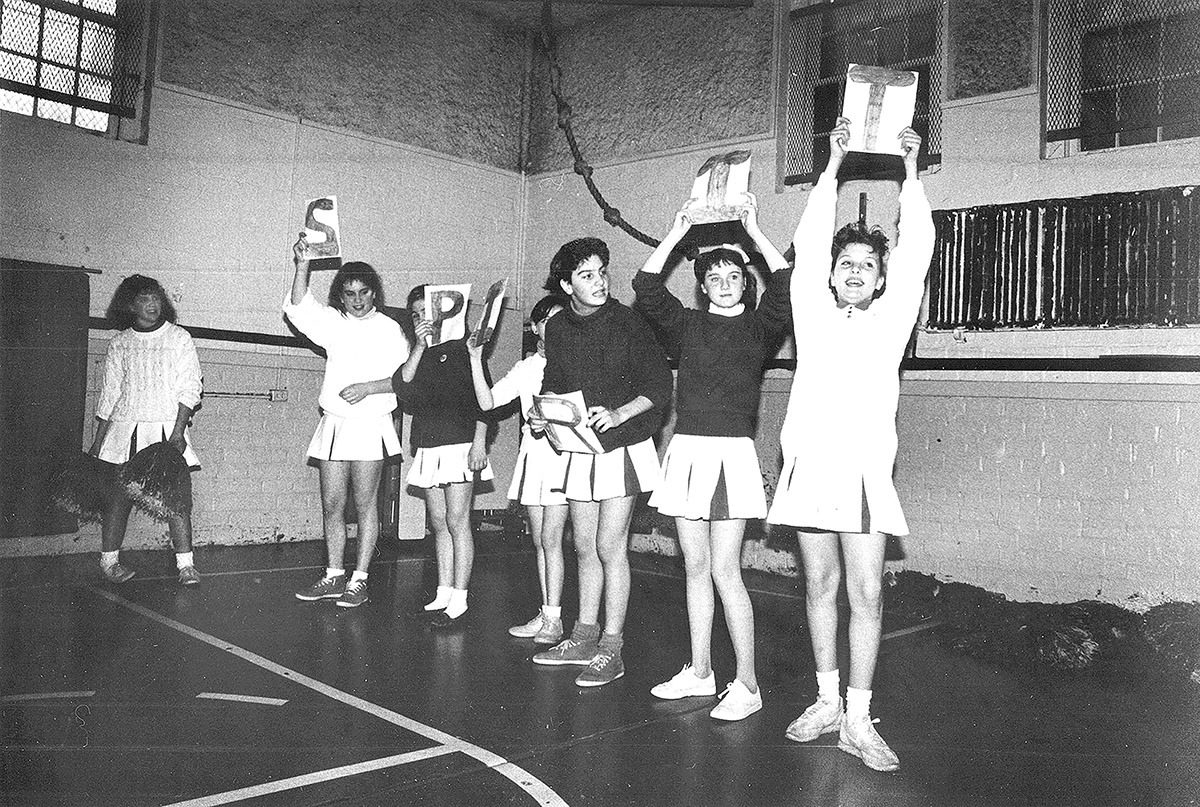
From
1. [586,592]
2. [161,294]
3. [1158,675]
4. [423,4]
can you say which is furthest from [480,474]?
[423,4]

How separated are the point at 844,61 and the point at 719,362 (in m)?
3.60

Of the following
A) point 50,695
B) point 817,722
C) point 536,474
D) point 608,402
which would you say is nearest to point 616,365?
point 608,402

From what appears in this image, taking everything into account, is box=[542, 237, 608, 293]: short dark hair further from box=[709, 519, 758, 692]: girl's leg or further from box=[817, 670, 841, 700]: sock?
box=[817, 670, 841, 700]: sock

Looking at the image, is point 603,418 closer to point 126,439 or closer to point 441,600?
point 441,600

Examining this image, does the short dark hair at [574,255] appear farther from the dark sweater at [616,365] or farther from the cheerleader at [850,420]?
the cheerleader at [850,420]

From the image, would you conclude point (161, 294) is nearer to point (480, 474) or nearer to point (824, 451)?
point (480, 474)

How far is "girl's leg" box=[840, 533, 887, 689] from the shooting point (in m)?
2.46

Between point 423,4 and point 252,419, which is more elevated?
point 423,4

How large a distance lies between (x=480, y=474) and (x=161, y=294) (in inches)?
90.3

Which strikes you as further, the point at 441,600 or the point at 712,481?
the point at 441,600

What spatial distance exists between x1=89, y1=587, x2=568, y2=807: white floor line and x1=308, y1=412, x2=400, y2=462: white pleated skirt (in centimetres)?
98

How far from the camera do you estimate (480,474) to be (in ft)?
13.2

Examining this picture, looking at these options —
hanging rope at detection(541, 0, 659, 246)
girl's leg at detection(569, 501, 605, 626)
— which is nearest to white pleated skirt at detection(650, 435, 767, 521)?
Result: girl's leg at detection(569, 501, 605, 626)

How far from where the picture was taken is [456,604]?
4031 mm
